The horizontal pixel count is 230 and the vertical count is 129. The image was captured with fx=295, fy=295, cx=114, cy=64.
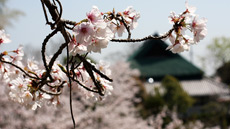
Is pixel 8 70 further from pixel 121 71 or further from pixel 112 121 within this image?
pixel 121 71

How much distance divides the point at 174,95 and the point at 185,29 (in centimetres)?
1325

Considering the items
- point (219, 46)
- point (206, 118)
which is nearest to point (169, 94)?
point (206, 118)

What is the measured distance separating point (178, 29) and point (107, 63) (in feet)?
1.22

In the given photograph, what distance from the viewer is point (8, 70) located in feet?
4.58

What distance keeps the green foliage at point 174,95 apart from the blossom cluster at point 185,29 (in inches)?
512

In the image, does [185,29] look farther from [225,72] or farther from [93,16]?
[225,72]

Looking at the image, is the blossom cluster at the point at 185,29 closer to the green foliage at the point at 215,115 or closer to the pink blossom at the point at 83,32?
the pink blossom at the point at 83,32

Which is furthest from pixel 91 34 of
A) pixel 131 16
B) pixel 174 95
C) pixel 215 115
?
pixel 215 115

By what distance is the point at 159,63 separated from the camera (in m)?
22.5

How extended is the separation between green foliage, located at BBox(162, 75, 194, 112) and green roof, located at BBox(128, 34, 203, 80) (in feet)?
20.8

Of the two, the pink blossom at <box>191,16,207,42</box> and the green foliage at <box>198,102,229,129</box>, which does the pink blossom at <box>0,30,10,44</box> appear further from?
the green foliage at <box>198,102,229,129</box>

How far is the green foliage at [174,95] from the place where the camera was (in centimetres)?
1396

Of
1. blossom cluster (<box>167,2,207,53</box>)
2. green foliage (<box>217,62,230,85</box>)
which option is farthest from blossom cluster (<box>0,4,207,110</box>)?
green foliage (<box>217,62,230,85</box>)

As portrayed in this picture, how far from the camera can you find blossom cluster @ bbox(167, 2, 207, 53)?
3.50 feet
